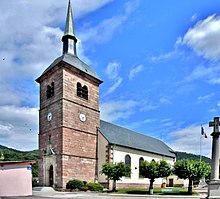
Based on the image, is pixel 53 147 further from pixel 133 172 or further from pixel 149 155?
pixel 149 155

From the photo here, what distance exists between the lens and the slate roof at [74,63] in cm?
3044

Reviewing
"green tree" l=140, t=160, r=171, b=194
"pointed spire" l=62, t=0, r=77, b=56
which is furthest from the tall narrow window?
"green tree" l=140, t=160, r=171, b=194

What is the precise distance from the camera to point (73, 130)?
29.0 metres

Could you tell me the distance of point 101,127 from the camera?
3369 cm

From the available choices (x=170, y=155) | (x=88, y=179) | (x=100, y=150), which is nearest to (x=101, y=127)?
(x=100, y=150)

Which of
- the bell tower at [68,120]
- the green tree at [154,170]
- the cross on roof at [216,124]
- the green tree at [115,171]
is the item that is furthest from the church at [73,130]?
the cross on roof at [216,124]

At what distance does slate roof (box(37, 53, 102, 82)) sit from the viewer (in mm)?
30438

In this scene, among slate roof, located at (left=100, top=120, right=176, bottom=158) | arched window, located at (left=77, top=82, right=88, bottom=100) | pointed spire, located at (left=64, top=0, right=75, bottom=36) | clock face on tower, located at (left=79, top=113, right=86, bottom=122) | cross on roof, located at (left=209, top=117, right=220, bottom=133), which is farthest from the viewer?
pointed spire, located at (left=64, top=0, right=75, bottom=36)

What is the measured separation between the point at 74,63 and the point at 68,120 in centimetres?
660

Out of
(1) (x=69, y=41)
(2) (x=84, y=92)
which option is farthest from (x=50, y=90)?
(1) (x=69, y=41)

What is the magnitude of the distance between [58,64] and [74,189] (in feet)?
42.4

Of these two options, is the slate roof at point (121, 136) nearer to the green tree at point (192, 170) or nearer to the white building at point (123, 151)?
the white building at point (123, 151)

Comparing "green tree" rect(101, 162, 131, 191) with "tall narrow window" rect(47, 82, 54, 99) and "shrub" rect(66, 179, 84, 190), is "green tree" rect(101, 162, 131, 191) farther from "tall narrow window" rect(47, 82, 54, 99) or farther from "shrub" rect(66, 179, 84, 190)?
"tall narrow window" rect(47, 82, 54, 99)

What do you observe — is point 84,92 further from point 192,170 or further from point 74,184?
point 192,170
